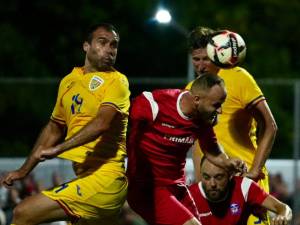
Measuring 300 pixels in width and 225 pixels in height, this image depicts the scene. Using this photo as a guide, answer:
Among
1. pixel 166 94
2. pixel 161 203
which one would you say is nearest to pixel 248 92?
pixel 166 94

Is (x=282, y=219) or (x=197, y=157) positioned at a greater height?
(x=197, y=157)

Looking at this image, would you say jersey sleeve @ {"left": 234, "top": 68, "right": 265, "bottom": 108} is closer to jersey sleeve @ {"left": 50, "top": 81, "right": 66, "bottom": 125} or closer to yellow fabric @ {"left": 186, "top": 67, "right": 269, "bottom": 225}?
yellow fabric @ {"left": 186, "top": 67, "right": 269, "bottom": 225}

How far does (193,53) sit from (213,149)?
0.92 metres

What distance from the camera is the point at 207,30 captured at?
9.59 m

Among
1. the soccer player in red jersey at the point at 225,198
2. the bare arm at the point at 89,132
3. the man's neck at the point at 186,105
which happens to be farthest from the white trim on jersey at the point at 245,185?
the bare arm at the point at 89,132

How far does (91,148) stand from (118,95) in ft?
1.45

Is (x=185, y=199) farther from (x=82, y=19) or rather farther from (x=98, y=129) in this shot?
(x=82, y=19)

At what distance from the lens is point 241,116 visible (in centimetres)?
929

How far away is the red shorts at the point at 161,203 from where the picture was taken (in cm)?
859

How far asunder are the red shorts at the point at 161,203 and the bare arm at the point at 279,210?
589 millimetres

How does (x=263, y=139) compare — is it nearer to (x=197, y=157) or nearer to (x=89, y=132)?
(x=197, y=157)

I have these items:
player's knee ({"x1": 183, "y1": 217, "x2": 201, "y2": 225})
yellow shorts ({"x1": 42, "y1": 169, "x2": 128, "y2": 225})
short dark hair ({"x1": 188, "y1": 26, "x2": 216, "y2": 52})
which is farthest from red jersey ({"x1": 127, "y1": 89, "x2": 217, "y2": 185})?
short dark hair ({"x1": 188, "y1": 26, "x2": 216, "y2": 52})

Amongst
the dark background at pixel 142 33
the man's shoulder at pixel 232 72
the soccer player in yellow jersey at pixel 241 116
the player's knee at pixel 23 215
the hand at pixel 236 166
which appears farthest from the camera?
the dark background at pixel 142 33

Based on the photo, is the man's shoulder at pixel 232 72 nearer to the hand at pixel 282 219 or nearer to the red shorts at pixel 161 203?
the red shorts at pixel 161 203
